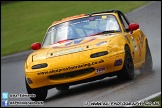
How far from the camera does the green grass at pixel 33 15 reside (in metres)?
22.0

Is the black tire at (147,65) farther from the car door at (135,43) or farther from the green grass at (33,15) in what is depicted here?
the green grass at (33,15)

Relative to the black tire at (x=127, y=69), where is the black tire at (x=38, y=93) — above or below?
below

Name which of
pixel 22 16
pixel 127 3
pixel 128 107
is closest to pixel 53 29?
pixel 128 107

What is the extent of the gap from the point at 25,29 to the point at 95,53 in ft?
56.0

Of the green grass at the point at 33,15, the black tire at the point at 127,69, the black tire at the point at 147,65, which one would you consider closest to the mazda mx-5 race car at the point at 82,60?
the black tire at the point at 127,69

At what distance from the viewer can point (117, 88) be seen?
348 inches

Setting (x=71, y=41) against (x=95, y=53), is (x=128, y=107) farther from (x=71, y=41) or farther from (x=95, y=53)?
(x=71, y=41)

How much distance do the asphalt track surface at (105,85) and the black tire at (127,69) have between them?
0.33 feet

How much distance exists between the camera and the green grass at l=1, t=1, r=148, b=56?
2198 centimetres

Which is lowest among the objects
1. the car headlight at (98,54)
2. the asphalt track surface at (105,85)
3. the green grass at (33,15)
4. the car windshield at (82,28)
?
the green grass at (33,15)

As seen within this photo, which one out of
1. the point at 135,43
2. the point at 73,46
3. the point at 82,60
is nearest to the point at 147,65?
the point at 135,43

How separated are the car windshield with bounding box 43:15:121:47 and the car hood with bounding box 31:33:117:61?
1.41 ft

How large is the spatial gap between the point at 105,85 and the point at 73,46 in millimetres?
946

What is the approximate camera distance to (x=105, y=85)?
9734mm
